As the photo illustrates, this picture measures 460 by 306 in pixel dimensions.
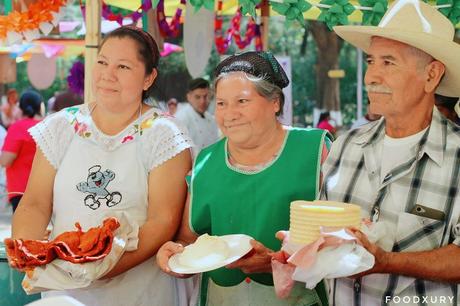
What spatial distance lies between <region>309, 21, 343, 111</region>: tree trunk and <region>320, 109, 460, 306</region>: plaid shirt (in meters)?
14.9

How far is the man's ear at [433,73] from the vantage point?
8.39 ft

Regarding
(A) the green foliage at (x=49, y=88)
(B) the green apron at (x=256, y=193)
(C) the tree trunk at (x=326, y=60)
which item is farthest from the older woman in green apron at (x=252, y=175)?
(A) the green foliage at (x=49, y=88)

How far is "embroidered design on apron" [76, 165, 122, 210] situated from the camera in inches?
120

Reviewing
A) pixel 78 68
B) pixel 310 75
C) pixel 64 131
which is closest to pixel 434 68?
pixel 64 131

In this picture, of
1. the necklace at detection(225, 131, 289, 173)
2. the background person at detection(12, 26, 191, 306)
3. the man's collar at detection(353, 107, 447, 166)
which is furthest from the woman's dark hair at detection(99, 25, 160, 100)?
the man's collar at detection(353, 107, 447, 166)

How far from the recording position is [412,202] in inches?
97.1

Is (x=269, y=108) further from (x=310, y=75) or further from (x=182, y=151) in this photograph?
(x=310, y=75)

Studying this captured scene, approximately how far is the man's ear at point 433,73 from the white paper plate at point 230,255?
0.82 meters

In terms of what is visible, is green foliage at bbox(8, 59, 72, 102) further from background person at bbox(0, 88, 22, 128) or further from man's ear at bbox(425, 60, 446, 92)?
man's ear at bbox(425, 60, 446, 92)

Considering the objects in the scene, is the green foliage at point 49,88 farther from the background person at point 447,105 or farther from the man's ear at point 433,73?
the man's ear at point 433,73

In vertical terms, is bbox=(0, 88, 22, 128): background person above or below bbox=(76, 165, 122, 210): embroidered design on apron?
below

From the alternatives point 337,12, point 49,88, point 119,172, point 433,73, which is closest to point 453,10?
point 337,12

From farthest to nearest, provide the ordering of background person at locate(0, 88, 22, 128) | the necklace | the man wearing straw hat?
background person at locate(0, 88, 22, 128)
the necklace
the man wearing straw hat

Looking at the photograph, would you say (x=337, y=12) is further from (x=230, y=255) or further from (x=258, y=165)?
(x=230, y=255)
